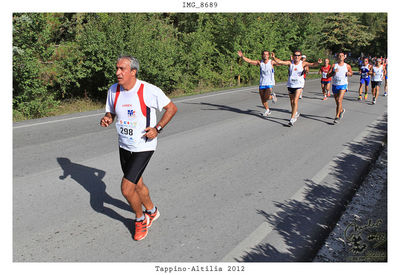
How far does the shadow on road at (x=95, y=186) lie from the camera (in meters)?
4.41

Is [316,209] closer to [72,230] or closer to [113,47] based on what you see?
[72,230]

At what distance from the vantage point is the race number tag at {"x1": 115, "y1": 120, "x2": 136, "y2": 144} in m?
3.77

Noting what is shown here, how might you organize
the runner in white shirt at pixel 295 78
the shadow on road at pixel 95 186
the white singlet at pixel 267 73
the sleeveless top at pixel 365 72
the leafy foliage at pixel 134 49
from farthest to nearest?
the sleeveless top at pixel 365 72 → the leafy foliage at pixel 134 49 → the white singlet at pixel 267 73 → the runner in white shirt at pixel 295 78 → the shadow on road at pixel 95 186

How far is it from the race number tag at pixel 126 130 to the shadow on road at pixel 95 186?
1.10 metres

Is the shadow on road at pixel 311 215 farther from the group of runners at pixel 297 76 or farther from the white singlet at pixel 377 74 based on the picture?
the white singlet at pixel 377 74

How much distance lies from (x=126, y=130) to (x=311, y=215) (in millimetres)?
2605

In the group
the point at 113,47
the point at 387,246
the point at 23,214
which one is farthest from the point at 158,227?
the point at 113,47

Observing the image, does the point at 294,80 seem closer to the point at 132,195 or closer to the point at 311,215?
the point at 311,215

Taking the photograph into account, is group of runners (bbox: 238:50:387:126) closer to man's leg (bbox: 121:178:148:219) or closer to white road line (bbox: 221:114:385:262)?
white road line (bbox: 221:114:385:262)

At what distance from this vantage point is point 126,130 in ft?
Result: 12.5

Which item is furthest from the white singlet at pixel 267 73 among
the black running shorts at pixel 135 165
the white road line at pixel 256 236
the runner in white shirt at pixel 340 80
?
the black running shorts at pixel 135 165

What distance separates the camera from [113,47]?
45.8 feet

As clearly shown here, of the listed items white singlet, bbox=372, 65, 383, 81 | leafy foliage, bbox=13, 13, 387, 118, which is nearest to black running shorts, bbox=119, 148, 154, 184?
leafy foliage, bbox=13, 13, 387, 118

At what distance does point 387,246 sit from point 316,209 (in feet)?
3.65
